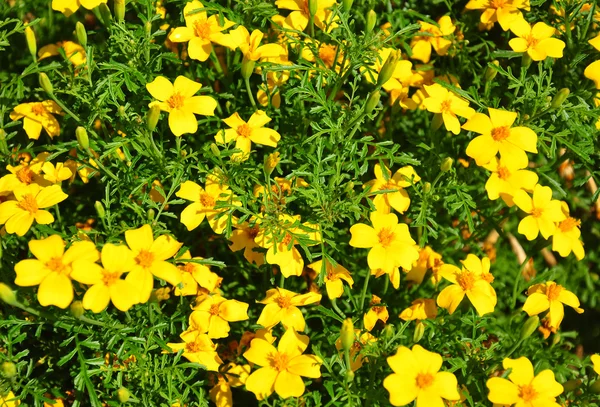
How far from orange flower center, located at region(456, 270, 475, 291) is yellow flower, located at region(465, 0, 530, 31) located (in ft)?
3.32

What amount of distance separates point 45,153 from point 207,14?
2.63 feet

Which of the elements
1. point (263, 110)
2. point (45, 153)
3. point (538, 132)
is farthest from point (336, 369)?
point (45, 153)

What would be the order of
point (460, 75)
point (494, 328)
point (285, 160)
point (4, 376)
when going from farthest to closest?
1. point (460, 75)
2. point (494, 328)
3. point (285, 160)
4. point (4, 376)

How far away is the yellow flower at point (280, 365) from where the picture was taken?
6.53ft

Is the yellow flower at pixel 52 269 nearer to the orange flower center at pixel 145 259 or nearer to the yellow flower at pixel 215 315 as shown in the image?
the orange flower center at pixel 145 259

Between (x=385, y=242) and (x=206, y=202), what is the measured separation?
0.61 meters

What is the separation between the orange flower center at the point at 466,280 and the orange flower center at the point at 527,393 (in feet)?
1.30

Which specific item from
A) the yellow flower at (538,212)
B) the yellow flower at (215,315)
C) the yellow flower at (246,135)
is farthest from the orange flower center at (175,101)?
the yellow flower at (538,212)

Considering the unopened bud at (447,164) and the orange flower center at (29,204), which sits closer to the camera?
the orange flower center at (29,204)

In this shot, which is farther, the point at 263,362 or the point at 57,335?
the point at 57,335

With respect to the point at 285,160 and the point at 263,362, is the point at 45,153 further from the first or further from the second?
the point at 263,362

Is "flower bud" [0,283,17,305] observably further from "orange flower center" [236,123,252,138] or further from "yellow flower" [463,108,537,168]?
"yellow flower" [463,108,537,168]

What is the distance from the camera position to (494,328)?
271 centimetres

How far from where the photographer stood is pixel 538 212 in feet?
7.72
